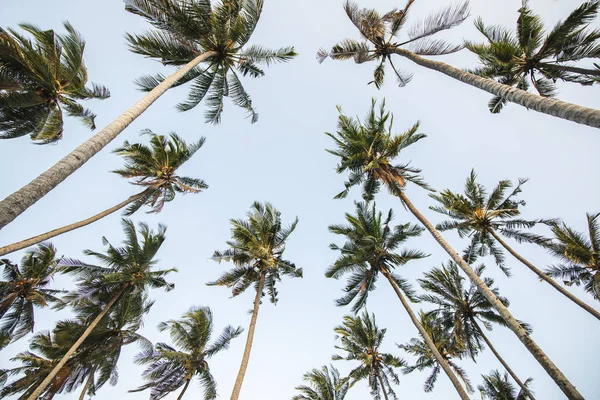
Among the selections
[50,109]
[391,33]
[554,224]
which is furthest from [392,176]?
[50,109]

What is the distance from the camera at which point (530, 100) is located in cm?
603

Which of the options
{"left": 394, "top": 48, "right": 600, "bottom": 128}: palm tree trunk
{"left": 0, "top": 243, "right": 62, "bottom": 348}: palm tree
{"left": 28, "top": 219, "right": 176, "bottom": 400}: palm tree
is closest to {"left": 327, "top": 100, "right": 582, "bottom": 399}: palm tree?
{"left": 394, "top": 48, "right": 600, "bottom": 128}: palm tree trunk

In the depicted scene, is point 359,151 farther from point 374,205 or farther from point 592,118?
point 592,118

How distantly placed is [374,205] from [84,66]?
13.7m

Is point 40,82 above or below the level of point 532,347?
above

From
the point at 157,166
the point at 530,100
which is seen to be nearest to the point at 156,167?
the point at 157,166

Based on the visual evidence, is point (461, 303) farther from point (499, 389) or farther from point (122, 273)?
point (122, 273)

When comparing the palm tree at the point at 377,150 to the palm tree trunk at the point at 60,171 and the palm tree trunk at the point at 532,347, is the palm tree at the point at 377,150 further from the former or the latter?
the palm tree trunk at the point at 60,171

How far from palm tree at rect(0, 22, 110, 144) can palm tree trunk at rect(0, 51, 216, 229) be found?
12.1ft

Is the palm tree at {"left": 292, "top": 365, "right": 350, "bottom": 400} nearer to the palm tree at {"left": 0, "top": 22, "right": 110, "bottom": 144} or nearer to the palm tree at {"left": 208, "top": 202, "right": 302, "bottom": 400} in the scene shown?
the palm tree at {"left": 208, "top": 202, "right": 302, "bottom": 400}

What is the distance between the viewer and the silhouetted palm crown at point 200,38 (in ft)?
29.7

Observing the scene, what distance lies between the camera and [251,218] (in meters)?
15.5

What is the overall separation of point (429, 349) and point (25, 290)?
23.1m

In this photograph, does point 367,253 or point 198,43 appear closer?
point 198,43
